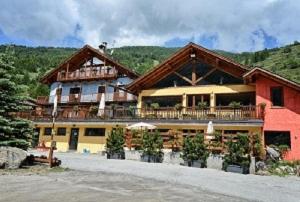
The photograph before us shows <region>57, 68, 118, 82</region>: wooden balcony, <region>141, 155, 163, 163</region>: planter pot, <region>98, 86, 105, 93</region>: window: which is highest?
<region>57, 68, 118, 82</region>: wooden balcony

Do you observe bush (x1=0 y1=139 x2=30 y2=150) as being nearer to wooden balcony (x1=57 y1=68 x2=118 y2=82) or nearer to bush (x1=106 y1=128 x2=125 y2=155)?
bush (x1=106 y1=128 x2=125 y2=155)

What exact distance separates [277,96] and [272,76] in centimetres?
163

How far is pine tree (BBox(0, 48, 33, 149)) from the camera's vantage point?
56.5ft

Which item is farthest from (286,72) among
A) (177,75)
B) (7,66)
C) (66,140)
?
(7,66)

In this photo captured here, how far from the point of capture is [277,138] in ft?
79.6

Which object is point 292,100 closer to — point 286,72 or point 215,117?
point 215,117

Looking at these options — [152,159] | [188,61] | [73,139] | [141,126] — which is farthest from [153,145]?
[73,139]

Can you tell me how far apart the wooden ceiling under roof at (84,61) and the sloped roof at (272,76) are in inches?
610

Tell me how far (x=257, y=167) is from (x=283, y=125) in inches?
229

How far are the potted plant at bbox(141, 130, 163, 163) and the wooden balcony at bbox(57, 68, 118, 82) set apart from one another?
1657 cm

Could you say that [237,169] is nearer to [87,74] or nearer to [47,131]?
[47,131]

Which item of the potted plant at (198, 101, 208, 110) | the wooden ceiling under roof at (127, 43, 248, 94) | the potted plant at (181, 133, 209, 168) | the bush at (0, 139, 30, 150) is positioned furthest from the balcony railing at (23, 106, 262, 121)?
the bush at (0, 139, 30, 150)

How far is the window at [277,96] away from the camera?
2507cm

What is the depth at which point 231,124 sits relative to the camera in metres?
25.1
